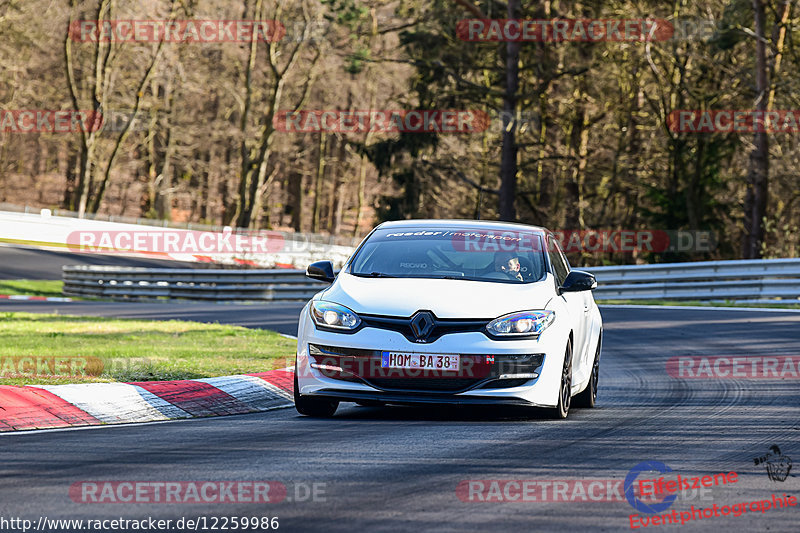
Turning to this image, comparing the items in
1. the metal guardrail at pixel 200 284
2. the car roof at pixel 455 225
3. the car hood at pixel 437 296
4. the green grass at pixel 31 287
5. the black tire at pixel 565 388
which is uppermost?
the car roof at pixel 455 225

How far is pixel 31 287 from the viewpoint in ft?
120

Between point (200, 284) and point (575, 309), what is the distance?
24961 mm

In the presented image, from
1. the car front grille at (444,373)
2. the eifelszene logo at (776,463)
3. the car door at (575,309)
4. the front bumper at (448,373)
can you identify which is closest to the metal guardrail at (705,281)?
the car door at (575,309)

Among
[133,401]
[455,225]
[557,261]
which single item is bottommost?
[133,401]

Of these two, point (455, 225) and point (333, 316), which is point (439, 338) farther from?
point (455, 225)

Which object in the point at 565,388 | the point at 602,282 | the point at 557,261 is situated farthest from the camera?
the point at 602,282

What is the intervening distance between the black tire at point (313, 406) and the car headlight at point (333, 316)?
521 millimetres

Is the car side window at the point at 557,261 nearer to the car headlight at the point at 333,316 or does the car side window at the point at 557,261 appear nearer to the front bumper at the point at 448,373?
the front bumper at the point at 448,373

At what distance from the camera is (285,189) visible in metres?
85.5

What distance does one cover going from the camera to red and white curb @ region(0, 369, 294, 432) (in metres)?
8.08

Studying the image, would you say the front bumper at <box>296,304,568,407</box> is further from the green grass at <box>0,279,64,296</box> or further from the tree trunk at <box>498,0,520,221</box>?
the green grass at <box>0,279,64,296</box>

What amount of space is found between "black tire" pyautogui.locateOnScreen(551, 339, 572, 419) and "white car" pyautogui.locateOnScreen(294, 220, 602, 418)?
1 centimetres

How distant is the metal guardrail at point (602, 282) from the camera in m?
23.5

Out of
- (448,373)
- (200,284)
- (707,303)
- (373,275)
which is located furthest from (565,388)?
(200,284)
